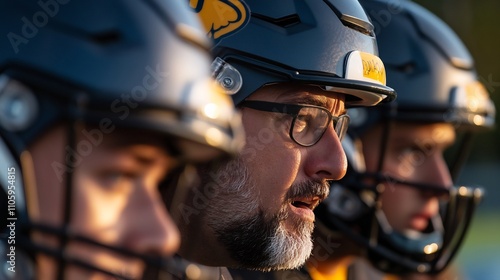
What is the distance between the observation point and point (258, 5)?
269 centimetres

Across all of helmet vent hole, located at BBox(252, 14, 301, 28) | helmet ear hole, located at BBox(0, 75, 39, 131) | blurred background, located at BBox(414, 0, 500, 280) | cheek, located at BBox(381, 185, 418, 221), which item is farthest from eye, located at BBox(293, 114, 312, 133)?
blurred background, located at BBox(414, 0, 500, 280)

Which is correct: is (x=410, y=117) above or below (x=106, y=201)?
above

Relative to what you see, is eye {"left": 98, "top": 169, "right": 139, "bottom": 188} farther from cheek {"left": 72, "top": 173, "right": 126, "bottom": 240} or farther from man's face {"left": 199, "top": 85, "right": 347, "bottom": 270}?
man's face {"left": 199, "top": 85, "right": 347, "bottom": 270}

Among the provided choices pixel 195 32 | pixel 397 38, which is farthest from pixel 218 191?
pixel 397 38

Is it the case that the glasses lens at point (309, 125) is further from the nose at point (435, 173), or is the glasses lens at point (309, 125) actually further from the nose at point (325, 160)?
the nose at point (435, 173)

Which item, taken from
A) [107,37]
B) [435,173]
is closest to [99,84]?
[107,37]

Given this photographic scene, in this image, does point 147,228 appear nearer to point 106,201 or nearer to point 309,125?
point 106,201

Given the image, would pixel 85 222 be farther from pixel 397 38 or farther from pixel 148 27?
pixel 397 38

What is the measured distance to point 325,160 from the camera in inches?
108

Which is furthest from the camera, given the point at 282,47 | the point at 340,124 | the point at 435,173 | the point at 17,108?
the point at 435,173

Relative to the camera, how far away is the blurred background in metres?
9.38

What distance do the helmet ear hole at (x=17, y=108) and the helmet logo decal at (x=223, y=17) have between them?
90 cm

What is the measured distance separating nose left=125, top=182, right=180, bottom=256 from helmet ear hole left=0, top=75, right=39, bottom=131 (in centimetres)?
23

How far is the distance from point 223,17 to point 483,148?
47.6 feet
